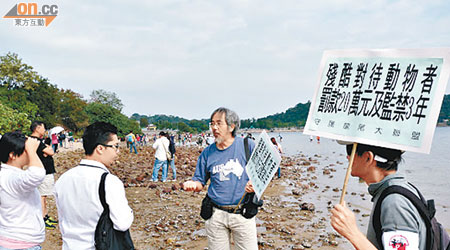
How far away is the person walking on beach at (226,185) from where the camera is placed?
3.38 m

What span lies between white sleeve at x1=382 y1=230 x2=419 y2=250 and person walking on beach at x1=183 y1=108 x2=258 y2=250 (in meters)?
1.89

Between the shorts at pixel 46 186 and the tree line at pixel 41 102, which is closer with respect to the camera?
the shorts at pixel 46 186

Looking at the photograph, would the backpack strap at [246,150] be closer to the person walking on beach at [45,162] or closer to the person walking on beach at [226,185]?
the person walking on beach at [226,185]

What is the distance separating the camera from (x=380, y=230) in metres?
1.61

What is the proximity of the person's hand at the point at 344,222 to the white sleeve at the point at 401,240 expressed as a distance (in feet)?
0.53

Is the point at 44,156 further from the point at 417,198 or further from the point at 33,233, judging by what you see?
the point at 417,198

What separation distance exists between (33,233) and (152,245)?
3.37 meters

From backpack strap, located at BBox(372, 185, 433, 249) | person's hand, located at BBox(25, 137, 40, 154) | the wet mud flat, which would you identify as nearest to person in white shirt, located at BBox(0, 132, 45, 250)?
person's hand, located at BBox(25, 137, 40, 154)

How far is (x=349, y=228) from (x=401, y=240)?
250 millimetres

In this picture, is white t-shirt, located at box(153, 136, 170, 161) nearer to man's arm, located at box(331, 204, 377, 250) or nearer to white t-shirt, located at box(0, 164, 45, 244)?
white t-shirt, located at box(0, 164, 45, 244)

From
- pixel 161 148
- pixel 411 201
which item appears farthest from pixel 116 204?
pixel 161 148

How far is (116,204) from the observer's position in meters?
2.26

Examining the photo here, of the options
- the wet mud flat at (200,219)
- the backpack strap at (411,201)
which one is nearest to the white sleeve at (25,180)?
the backpack strap at (411,201)

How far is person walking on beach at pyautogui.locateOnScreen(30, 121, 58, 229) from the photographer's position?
5328mm
